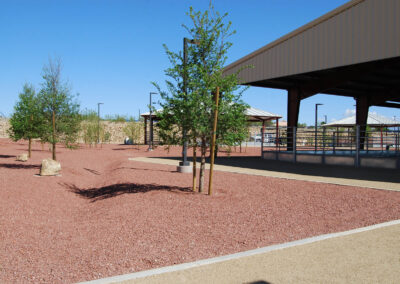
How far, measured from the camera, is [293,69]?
14.9 metres

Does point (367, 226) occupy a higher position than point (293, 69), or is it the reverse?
point (293, 69)

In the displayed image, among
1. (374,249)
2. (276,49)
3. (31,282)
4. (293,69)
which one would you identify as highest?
(276,49)

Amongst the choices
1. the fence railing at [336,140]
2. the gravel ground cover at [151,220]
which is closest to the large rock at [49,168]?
the gravel ground cover at [151,220]

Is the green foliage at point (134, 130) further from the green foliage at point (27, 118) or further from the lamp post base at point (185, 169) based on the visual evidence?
the lamp post base at point (185, 169)

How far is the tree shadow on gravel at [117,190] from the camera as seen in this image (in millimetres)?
8891

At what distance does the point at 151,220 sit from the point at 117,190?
3360mm

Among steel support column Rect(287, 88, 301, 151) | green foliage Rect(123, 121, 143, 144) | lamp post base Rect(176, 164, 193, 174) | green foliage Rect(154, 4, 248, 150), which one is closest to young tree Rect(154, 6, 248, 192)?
green foliage Rect(154, 4, 248, 150)

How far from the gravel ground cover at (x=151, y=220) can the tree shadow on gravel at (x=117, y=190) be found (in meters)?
0.03

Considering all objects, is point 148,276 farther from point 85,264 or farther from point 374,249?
point 374,249

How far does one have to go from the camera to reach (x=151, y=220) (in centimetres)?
621

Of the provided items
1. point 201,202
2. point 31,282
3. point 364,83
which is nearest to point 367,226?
point 201,202

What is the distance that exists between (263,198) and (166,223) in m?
2.92

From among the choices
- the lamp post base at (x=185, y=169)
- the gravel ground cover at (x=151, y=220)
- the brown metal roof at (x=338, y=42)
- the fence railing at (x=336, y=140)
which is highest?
the brown metal roof at (x=338, y=42)

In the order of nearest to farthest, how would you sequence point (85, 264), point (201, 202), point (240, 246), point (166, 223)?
point (85, 264), point (240, 246), point (166, 223), point (201, 202)
